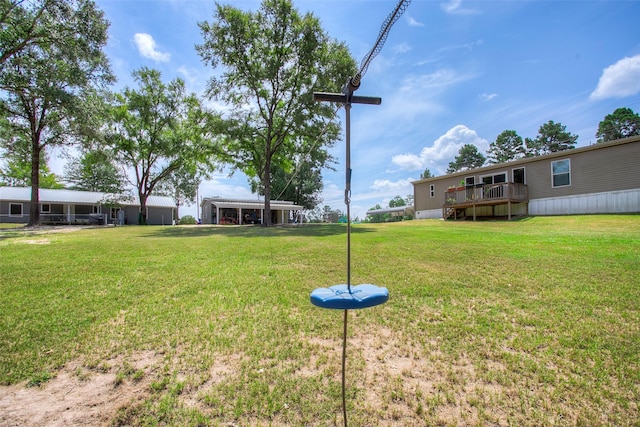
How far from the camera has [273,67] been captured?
56.9ft

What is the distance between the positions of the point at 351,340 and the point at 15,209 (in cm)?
3724

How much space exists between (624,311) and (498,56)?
344 inches

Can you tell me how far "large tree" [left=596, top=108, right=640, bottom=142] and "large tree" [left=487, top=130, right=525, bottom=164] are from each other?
9498 millimetres

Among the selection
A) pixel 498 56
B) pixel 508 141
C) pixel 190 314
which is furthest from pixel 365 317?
pixel 508 141

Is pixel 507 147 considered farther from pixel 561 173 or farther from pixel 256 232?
pixel 256 232

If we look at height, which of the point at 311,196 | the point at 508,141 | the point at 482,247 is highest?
the point at 508,141

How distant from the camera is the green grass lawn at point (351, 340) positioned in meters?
1.92

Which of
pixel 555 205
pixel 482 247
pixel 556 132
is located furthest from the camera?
pixel 556 132

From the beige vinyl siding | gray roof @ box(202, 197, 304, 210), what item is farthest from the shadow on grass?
gray roof @ box(202, 197, 304, 210)

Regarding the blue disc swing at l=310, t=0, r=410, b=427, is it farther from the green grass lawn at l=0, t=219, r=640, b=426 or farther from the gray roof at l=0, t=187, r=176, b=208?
the gray roof at l=0, t=187, r=176, b=208

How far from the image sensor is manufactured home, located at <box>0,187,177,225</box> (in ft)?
83.9

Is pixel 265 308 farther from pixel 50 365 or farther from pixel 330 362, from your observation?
pixel 50 365

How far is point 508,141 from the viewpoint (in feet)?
155

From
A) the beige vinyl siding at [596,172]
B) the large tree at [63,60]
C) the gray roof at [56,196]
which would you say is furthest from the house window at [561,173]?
the gray roof at [56,196]
